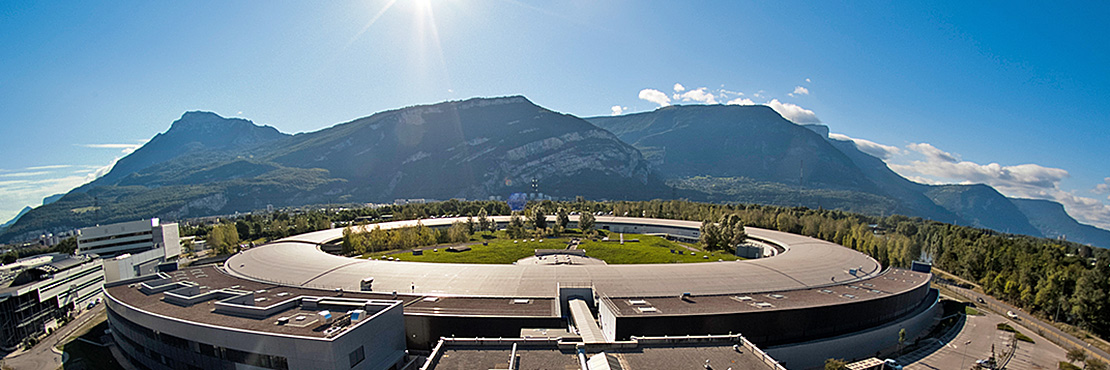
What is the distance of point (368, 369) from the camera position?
934 inches

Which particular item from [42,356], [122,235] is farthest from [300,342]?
[122,235]

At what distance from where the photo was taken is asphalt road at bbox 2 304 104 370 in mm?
35803

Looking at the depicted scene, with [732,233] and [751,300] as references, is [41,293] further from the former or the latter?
[732,233]

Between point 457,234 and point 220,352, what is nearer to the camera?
point 220,352

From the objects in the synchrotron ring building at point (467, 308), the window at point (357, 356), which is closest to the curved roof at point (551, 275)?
the synchrotron ring building at point (467, 308)

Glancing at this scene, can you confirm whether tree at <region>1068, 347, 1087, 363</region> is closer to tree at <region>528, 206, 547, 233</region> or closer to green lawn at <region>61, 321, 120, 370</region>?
tree at <region>528, 206, 547, 233</region>

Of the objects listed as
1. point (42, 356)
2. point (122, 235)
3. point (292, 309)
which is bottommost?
point (42, 356)

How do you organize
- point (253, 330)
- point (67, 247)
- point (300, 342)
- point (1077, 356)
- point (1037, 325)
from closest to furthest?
point (300, 342), point (253, 330), point (1077, 356), point (1037, 325), point (67, 247)

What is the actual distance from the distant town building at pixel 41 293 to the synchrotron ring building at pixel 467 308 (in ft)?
56.3

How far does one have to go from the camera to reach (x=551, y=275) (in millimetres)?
36906

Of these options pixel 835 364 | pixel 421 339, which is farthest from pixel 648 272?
pixel 421 339

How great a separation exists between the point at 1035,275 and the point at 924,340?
30.0 meters

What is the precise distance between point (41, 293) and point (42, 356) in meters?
12.6

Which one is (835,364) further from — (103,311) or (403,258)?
(103,311)
